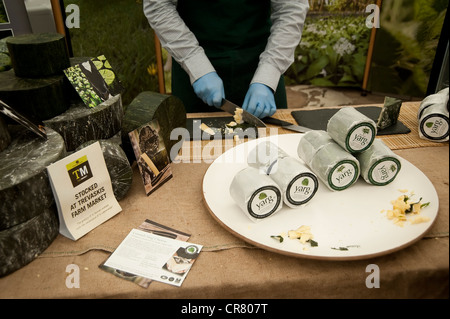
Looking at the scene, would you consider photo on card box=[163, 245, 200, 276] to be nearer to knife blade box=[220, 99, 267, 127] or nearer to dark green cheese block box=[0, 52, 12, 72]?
knife blade box=[220, 99, 267, 127]

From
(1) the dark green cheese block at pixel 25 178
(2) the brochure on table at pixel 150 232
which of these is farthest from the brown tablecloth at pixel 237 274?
(1) the dark green cheese block at pixel 25 178

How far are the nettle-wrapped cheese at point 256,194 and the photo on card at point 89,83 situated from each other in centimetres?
58

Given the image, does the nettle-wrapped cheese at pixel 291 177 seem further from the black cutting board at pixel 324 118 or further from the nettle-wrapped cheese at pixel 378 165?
the black cutting board at pixel 324 118

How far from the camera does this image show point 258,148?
1145 mm

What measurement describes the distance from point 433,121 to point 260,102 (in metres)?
0.71

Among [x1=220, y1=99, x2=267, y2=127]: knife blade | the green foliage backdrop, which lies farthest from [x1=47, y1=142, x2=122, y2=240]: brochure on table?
the green foliage backdrop

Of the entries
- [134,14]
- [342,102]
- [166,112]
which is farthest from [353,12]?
[166,112]

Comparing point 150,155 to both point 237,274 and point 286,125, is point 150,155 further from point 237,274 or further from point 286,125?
point 286,125

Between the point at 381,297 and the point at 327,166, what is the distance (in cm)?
37

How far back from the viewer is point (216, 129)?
5.14 ft

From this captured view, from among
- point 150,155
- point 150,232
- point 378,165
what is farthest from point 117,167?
point 378,165

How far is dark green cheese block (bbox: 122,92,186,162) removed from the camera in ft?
4.01

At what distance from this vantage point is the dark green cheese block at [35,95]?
1067 mm

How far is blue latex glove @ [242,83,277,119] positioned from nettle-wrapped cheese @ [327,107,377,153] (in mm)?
583
